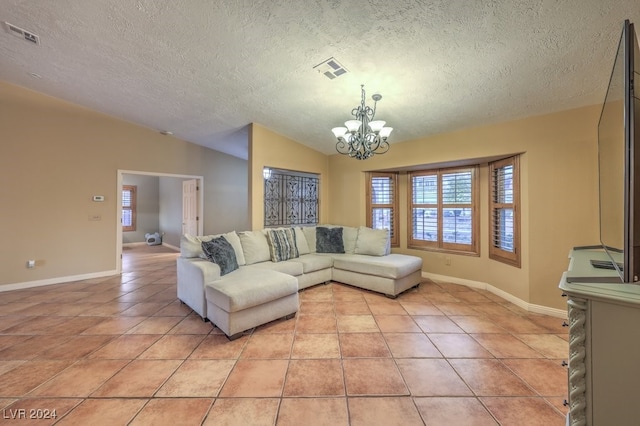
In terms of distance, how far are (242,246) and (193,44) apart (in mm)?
2416

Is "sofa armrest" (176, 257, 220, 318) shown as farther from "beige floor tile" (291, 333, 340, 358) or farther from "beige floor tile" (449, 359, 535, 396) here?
"beige floor tile" (449, 359, 535, 396)

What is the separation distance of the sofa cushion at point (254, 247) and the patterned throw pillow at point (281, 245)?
0.09 meters

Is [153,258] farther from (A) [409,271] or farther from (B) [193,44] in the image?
(A) [409,271]

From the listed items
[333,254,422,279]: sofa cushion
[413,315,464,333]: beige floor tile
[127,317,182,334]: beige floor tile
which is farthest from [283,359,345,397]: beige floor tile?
[333,254,422,279]: sofa cushion

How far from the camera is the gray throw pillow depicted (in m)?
4.58

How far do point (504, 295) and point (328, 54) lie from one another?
12.6ft

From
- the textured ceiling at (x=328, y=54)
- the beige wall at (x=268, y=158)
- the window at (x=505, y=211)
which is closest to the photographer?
the textured ceiling at (x=328, y=54)

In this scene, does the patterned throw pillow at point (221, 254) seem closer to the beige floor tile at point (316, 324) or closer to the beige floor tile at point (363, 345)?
the beige floor tile at point (316, 324)

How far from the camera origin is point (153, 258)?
643cm

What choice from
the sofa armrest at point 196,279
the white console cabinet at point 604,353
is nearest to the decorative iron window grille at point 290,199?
the sofa armrest at point 196,279

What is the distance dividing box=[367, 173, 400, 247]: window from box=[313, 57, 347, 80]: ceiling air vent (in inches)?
101

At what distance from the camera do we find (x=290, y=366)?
2.07 m

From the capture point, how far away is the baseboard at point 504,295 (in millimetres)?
3010

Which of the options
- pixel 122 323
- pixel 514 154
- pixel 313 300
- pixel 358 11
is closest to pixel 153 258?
pixel 122 323
